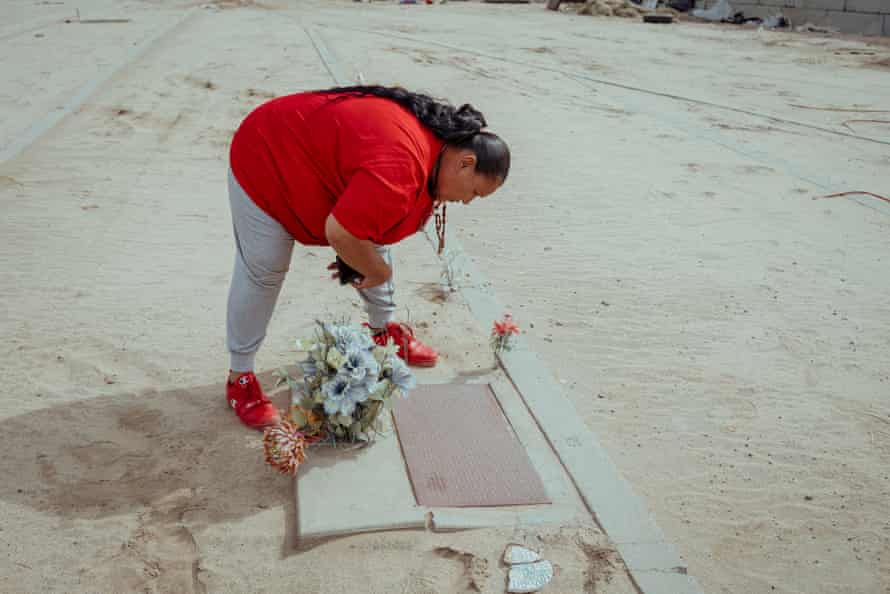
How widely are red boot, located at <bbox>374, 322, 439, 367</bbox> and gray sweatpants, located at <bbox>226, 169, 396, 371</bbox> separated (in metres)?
0.45

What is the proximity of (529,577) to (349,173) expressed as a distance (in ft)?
4.74

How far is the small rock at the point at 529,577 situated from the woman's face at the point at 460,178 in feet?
4.14

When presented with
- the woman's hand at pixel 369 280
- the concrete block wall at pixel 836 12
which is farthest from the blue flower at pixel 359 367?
the concrete block wall at pixel 836 12

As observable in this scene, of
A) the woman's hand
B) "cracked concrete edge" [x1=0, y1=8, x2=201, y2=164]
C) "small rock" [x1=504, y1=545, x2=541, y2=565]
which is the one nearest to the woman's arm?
the woman's hand

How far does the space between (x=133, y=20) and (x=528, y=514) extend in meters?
15.1

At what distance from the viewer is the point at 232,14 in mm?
16594

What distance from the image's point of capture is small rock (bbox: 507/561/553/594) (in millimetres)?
2502

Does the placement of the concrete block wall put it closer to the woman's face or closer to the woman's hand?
the woman's face

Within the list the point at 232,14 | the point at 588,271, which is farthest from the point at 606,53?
the point at 588,271

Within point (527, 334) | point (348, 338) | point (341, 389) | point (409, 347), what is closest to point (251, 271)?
point (348, 338)

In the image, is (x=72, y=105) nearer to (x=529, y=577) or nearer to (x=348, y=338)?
(x=348, y=338)

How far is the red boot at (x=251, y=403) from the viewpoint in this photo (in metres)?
3.20

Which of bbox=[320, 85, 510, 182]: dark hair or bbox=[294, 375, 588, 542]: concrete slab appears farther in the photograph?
bbox=[294, 375, 588, 542]: concrete slab

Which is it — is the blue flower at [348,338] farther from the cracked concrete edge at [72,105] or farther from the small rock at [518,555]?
the cracked concrete edge at [72,105]
